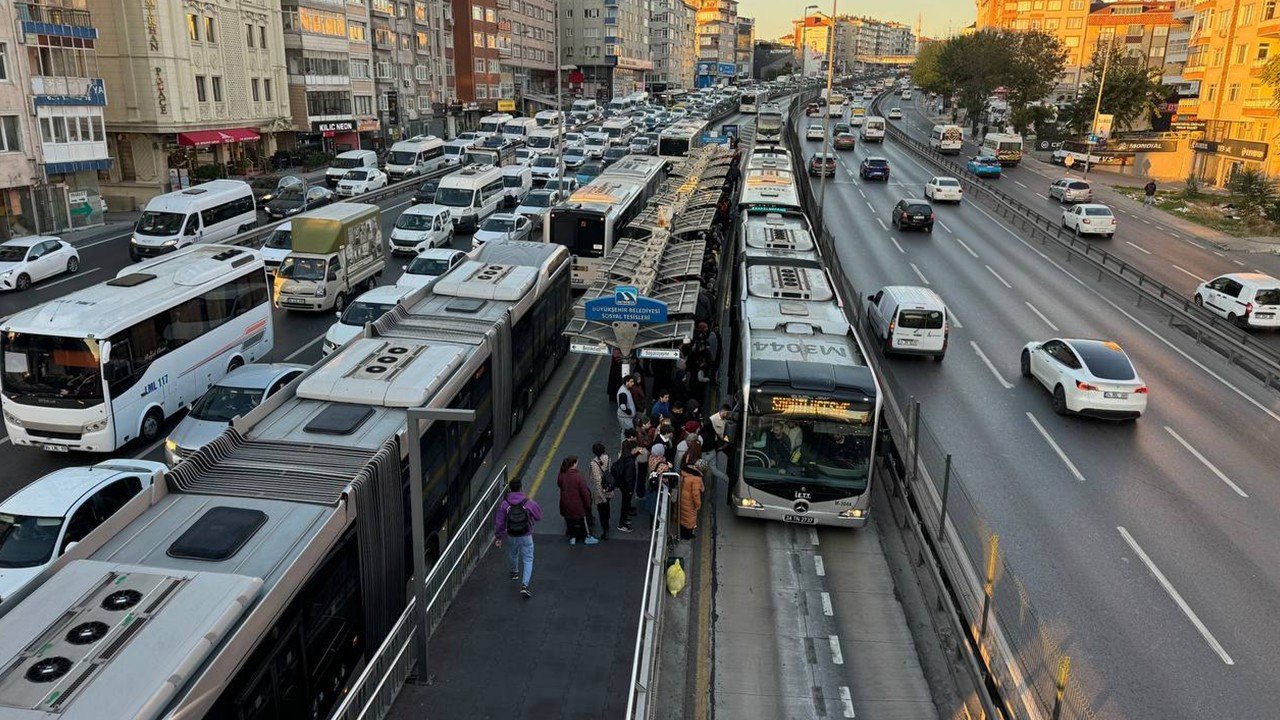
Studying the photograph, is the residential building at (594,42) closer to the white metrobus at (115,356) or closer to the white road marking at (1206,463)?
the white metrobus at (115,356)

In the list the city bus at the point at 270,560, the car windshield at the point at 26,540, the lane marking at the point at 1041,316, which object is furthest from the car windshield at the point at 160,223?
the lane marking at the point at 1041,316

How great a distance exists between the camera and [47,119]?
41594mm

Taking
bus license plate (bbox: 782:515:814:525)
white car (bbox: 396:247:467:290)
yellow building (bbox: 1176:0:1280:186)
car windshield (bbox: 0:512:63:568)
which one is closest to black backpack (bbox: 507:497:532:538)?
bus license plate (bbox: 782:515:814:525)

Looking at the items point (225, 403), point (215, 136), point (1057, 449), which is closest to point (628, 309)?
point (225, 403)

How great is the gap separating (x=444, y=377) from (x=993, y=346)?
18375mm

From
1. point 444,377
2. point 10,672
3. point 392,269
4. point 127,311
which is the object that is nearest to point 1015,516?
point 444,377

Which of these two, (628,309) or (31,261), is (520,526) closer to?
(628,309)

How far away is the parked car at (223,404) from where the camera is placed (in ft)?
54.2

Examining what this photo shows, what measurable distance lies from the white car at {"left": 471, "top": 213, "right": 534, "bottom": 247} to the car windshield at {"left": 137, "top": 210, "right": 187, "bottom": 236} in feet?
35.8

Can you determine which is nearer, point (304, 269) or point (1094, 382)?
point (1094, 382)

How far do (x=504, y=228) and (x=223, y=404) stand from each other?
21710mm

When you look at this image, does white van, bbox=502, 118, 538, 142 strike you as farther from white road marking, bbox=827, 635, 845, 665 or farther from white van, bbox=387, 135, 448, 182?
white road marking, bbox=827, 635, 845, 665

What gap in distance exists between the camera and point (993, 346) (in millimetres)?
26453

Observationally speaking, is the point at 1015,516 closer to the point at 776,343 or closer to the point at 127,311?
the point at 776,343
